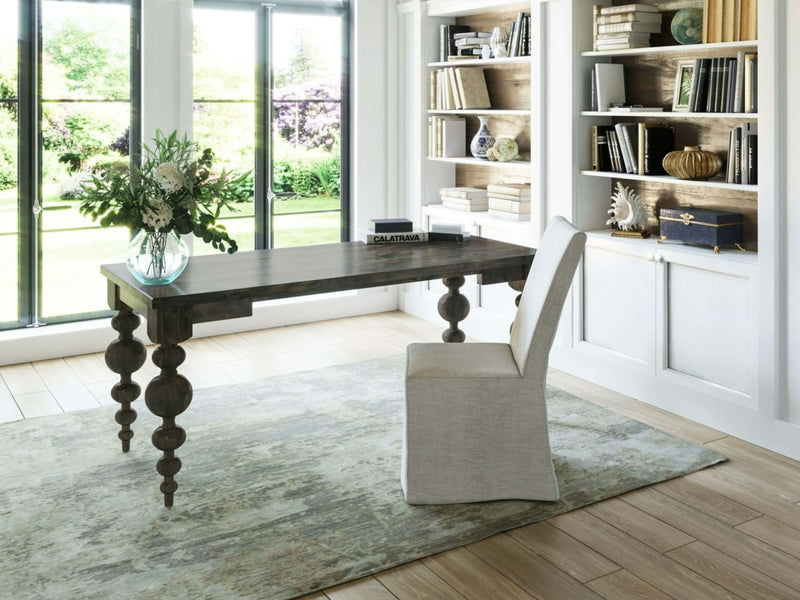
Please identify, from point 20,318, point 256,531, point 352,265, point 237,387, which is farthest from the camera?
point 20,318

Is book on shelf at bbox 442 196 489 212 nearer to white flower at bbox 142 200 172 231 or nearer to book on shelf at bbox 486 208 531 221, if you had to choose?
book on shelf at bbox 486 208 531 221

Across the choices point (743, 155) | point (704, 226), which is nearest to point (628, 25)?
point (743, 155)

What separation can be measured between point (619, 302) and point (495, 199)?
1268 mm

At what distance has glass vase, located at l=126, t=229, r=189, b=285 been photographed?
3.30 m

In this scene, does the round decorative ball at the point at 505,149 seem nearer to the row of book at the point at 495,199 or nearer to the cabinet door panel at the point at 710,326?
the row of book at the point at 495,199

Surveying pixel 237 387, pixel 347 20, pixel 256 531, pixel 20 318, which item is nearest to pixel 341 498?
pixel 256 531

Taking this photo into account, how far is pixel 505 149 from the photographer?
5426mm

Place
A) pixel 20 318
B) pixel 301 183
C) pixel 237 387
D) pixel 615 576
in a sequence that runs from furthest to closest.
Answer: pixel 301 183 → pixel 20 318 → pixel 237 387 → pixel 615 576

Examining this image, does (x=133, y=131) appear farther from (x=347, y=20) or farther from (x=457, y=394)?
(x=457, y=394)

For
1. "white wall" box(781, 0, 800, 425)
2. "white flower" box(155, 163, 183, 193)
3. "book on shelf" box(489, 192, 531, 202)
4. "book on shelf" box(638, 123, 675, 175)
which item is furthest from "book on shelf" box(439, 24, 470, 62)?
"white flower" box(155, 163, 183, 193)

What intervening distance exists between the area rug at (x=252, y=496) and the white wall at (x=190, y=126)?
118 centimetres

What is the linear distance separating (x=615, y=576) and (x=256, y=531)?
119 cm

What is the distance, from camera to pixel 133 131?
5.51 metres

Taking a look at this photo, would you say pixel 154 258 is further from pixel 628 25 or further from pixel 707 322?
pixel 628 25
